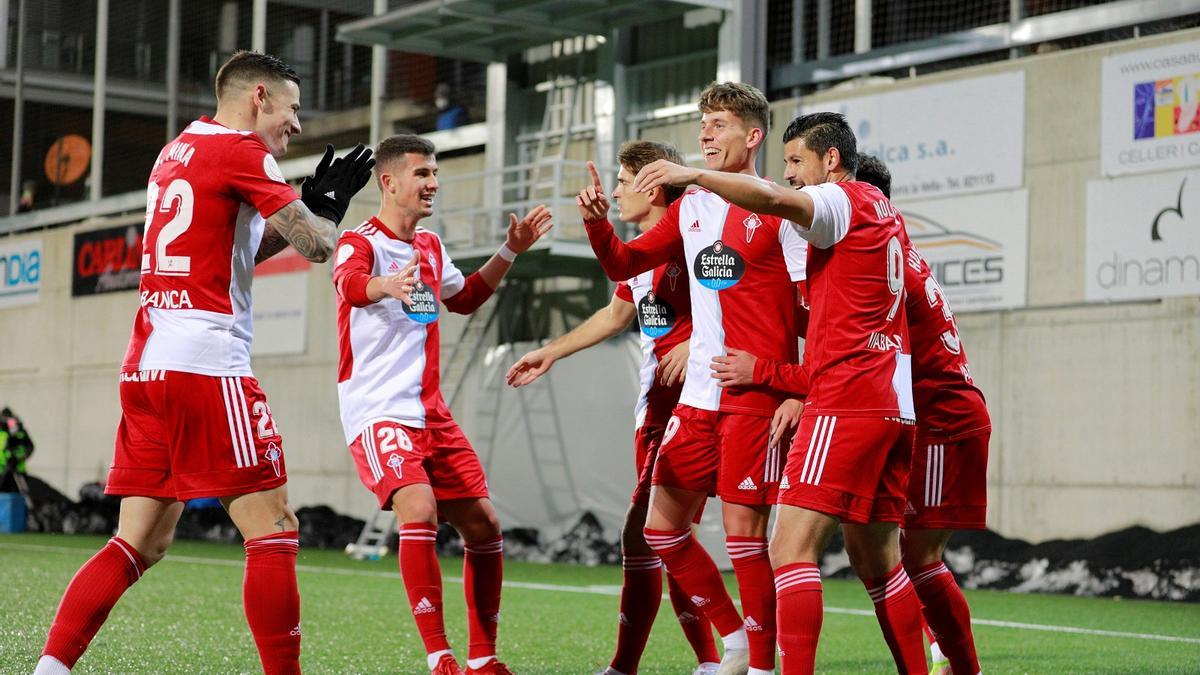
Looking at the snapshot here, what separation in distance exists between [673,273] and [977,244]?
8.08m

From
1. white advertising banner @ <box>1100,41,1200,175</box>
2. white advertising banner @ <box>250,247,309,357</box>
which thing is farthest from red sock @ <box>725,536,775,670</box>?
white advertising banner @ <box>250,247,309,357</box>

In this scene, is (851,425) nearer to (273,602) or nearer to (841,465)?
(841,465)

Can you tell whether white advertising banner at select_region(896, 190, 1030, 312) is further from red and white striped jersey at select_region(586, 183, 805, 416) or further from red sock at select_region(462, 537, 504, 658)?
red sock at select_region(462, 537, 504, 658)

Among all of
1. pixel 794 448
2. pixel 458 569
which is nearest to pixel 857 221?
pixel 794 448

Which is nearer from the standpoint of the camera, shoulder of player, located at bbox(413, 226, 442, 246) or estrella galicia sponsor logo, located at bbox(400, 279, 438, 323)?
estrella galicia sponsor logo, located at bbox(400, 279, 438, 323)

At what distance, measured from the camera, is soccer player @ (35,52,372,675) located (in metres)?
4.57

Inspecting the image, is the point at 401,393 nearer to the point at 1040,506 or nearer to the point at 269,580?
the point at 269,580

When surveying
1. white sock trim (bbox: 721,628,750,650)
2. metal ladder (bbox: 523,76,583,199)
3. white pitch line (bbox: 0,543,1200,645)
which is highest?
metal ladder (bbox: 523,76,583,199)

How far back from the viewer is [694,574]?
5.52 meters

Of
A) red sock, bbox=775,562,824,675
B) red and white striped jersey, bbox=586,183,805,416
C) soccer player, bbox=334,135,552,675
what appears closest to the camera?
red sock, bbox=775,562,824,675

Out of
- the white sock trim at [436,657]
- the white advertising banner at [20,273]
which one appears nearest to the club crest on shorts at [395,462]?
the white sock trim at [436,657]

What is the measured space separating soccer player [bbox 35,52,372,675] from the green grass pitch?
1.59 meters

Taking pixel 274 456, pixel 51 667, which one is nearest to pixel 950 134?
pixel 274 456

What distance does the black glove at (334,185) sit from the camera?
16.2 ft
